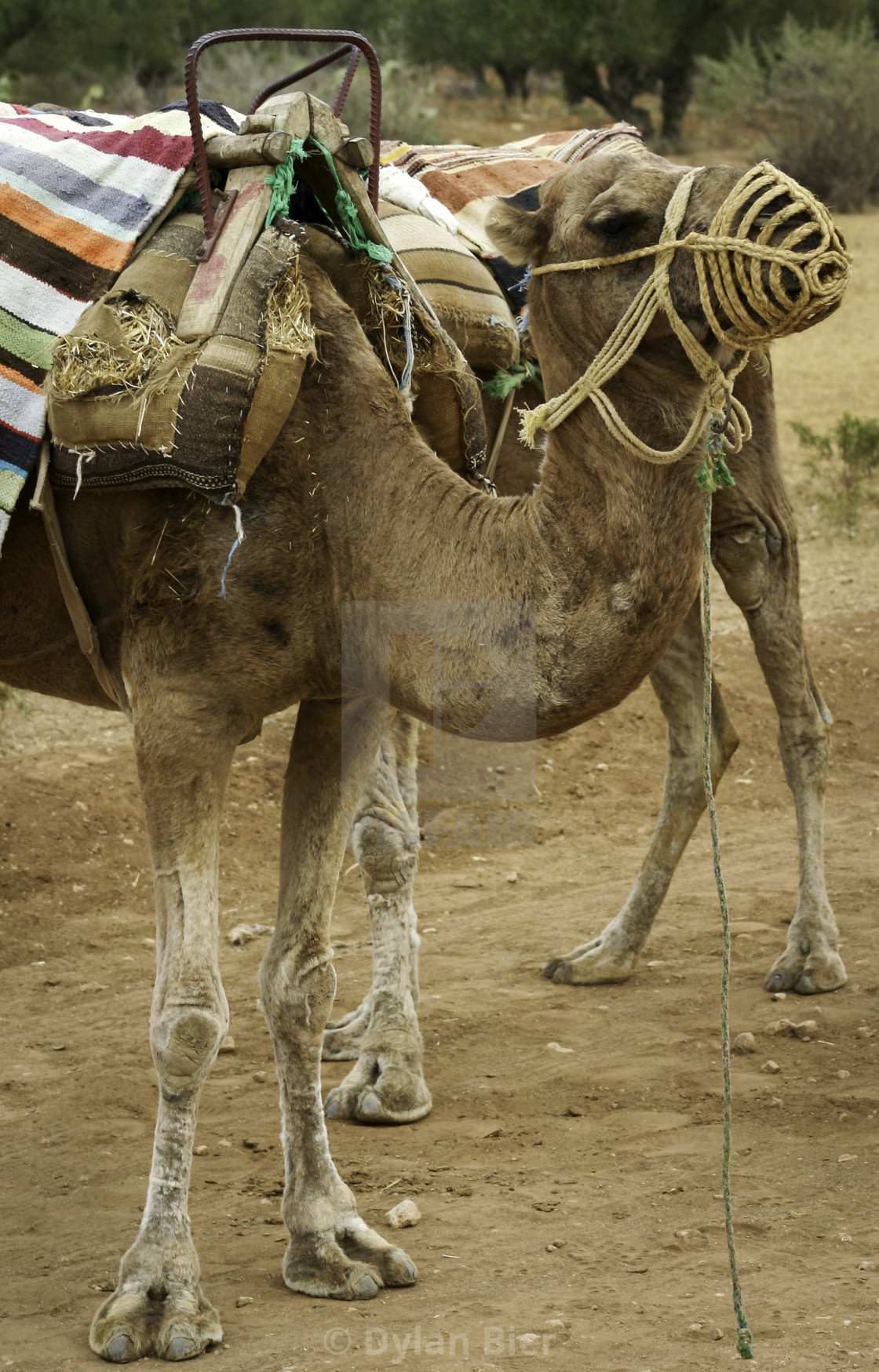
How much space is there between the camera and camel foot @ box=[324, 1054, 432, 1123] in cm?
478

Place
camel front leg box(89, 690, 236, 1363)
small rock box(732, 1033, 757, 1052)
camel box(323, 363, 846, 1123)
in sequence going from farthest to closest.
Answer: small rock box(732, 1033, 757, 1052) → camel box(323, 363, 846, 1123) → camel front leg box(89, 690, 236, 1363)

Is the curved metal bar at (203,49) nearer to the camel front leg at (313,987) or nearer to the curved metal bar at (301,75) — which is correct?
the curved metal bar at (301,75)

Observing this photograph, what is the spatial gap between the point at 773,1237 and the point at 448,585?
6.23 ft

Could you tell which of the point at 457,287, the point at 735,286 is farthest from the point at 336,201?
the point at 735,286

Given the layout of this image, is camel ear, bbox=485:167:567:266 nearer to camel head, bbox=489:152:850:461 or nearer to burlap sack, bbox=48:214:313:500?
camel head, bbox=489:152:850:461

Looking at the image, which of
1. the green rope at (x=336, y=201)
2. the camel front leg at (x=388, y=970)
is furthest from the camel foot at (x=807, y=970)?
the green rope at (x=336, y=201)

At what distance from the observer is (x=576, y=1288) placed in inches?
142

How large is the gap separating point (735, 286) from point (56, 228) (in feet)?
5.67

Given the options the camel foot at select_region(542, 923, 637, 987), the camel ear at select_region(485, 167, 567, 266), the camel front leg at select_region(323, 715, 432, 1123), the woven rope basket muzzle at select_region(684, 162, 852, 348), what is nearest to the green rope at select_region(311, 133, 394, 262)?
the camel ear at select_region(485, 167, 567, 266)

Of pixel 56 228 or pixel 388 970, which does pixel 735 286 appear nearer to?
pixel 56 228

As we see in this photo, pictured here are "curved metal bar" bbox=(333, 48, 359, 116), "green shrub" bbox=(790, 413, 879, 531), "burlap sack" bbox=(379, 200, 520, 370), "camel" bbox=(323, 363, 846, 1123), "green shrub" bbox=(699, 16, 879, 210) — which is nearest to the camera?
"curved metal bar" bbox=(333, 48, 359, 116)

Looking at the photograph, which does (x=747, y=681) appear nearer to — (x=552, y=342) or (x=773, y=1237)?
(x=773, y=1237)

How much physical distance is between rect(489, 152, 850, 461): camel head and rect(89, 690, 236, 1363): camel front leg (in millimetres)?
1038

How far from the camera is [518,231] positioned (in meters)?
3.14
